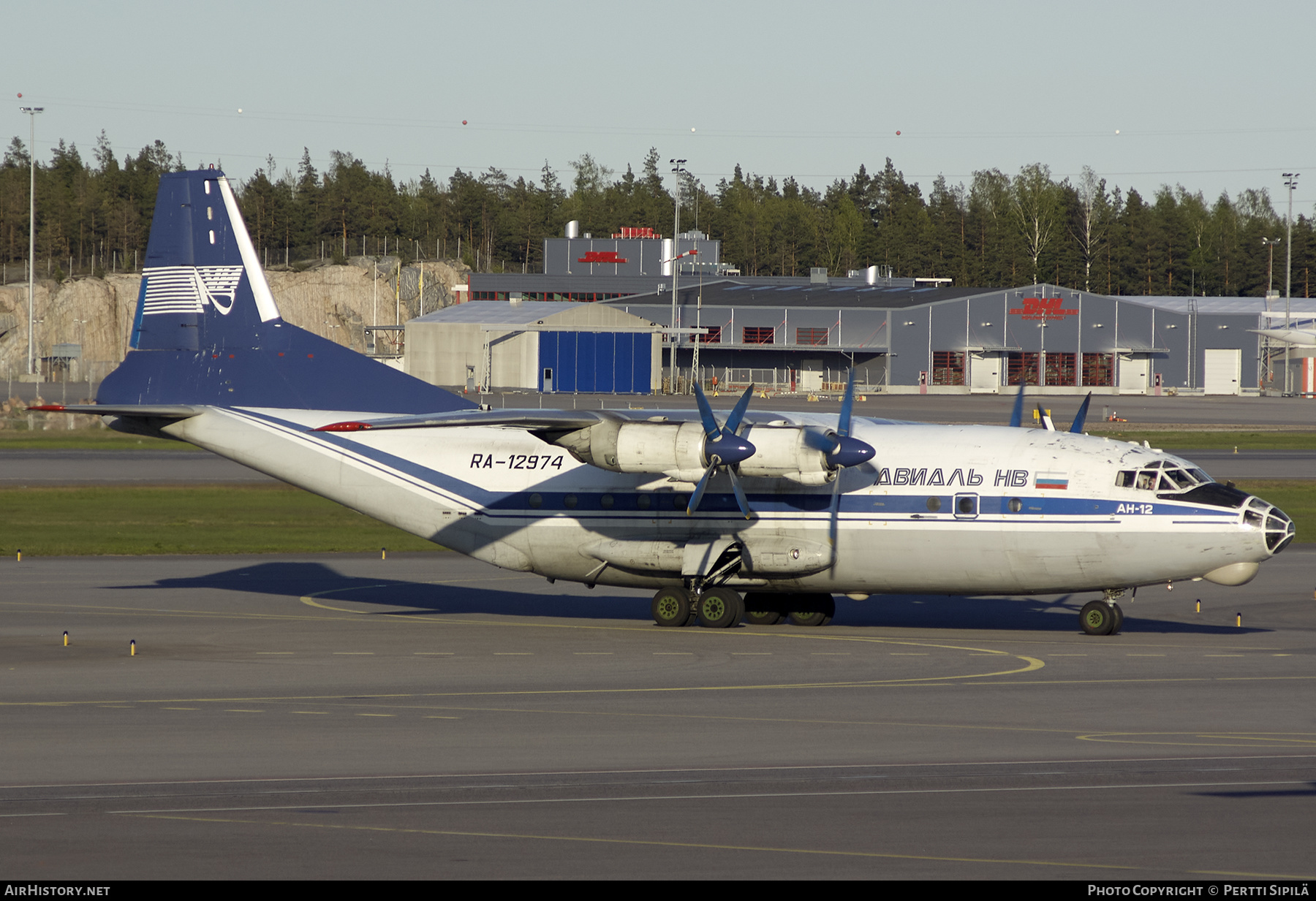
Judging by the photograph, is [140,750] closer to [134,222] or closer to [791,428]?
[791,428]

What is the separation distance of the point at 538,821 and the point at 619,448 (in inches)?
473

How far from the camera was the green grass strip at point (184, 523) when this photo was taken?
37438 mm

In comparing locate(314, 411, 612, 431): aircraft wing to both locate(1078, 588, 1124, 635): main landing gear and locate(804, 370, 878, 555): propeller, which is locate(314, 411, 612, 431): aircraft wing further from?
locate(1078, 588, 1124, 635): main landing gear

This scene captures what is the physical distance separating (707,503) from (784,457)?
2.15 metres

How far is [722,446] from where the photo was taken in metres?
23.6

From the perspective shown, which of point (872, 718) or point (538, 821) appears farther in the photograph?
point (872, 718)

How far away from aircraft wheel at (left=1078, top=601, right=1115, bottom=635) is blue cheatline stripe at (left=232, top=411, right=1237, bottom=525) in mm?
1922

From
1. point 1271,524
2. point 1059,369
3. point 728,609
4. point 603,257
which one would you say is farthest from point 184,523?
point 603,257

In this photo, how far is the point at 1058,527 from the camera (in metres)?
24.2

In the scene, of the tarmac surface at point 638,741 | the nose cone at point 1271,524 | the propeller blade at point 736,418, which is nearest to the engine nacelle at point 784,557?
the tarmac surface at point 638,741

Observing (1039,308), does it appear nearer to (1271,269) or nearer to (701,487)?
(1271,269)

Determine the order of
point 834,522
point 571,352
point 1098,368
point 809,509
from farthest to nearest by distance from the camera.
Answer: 1. point 1098,368
2. point 571,352
3. point 809,509
4. point 834,522

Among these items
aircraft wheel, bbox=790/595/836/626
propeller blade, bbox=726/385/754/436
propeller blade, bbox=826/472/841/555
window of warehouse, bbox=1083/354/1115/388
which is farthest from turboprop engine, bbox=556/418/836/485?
window of warehouse, bbox=1083/354/1115/388

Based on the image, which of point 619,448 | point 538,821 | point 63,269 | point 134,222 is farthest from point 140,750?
point 134,222
